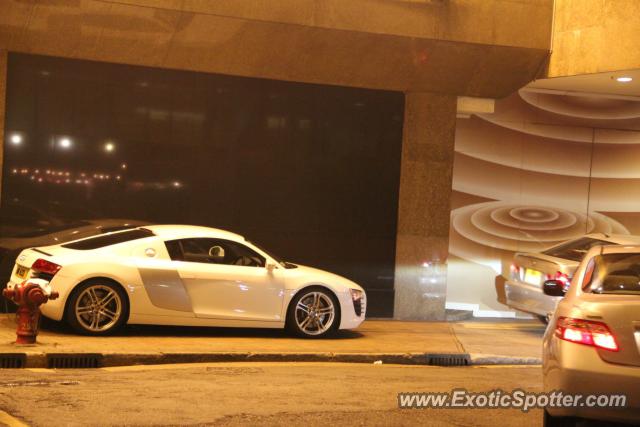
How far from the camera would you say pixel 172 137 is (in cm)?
1480

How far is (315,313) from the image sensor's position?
41.5ft

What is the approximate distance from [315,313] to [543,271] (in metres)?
3.54

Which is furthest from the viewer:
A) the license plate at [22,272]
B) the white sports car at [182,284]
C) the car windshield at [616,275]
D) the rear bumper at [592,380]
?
the license plate at [22,272]

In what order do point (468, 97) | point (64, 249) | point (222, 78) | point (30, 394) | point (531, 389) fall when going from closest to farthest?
point (30, 394), point (531, 389), point (64, 249), point (222, 78), point (468, 97)

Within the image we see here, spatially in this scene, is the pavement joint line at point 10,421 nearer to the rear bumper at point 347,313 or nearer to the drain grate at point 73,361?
the drain grate at point 73,361

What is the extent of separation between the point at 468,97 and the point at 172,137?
17.3 ft

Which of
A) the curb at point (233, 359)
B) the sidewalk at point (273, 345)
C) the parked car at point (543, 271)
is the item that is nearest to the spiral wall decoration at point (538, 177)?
the parked car at point (543, 271)

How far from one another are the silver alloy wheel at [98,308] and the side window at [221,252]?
47.0 inches

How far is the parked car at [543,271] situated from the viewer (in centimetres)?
1349

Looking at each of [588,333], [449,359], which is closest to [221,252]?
[449,359]

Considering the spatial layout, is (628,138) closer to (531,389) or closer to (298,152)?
(298,152)

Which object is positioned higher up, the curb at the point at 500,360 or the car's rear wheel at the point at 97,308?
the car's rear wheel at the point at 97,308

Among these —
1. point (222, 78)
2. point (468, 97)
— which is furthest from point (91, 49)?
point (468, 97)

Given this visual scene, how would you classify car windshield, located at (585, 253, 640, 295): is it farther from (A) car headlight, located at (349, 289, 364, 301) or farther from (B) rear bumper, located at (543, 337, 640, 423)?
(A) car headlight, located at (349, 289, 364, 301)
